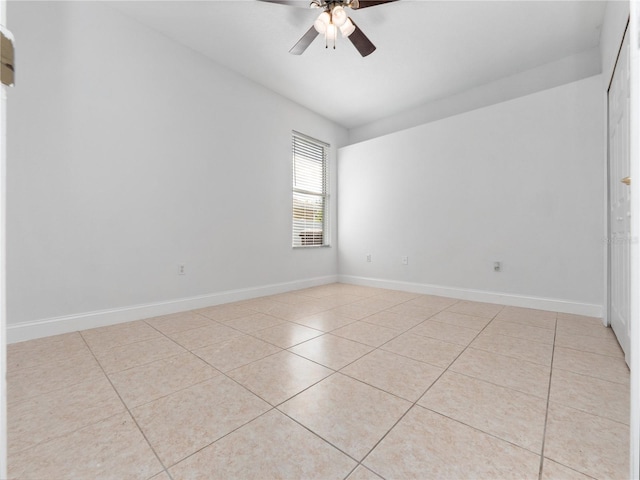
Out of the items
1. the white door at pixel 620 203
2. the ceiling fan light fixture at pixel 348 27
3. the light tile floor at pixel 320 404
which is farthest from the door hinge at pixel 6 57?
the white door at pixel 620 203

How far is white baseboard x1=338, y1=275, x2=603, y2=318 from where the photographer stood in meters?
2.89

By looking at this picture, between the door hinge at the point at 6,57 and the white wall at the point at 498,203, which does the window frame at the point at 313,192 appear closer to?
the white wall at the point at 498,203

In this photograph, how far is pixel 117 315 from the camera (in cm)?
260

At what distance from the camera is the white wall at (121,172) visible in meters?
2.22

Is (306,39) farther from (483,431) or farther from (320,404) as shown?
(483,431)

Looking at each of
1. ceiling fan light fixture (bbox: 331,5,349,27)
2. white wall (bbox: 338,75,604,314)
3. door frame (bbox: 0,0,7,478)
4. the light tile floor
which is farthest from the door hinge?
white wall (bbox: 338,75,604,314)

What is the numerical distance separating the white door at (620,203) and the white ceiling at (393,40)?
1054mm

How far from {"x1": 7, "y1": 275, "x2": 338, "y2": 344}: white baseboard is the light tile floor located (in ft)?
0.41

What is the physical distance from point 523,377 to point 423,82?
12.6ft

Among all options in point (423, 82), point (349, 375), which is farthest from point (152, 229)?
point (423, 82)

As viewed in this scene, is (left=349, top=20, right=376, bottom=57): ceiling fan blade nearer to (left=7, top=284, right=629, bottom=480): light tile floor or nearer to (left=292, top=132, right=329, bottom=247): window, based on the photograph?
(left=292, top=132, right=329, bottom=247): window

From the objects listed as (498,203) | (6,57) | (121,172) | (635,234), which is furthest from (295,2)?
(498,203)

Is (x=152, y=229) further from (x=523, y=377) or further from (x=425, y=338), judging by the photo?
(x=523, y=377)

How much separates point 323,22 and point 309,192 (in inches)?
103
